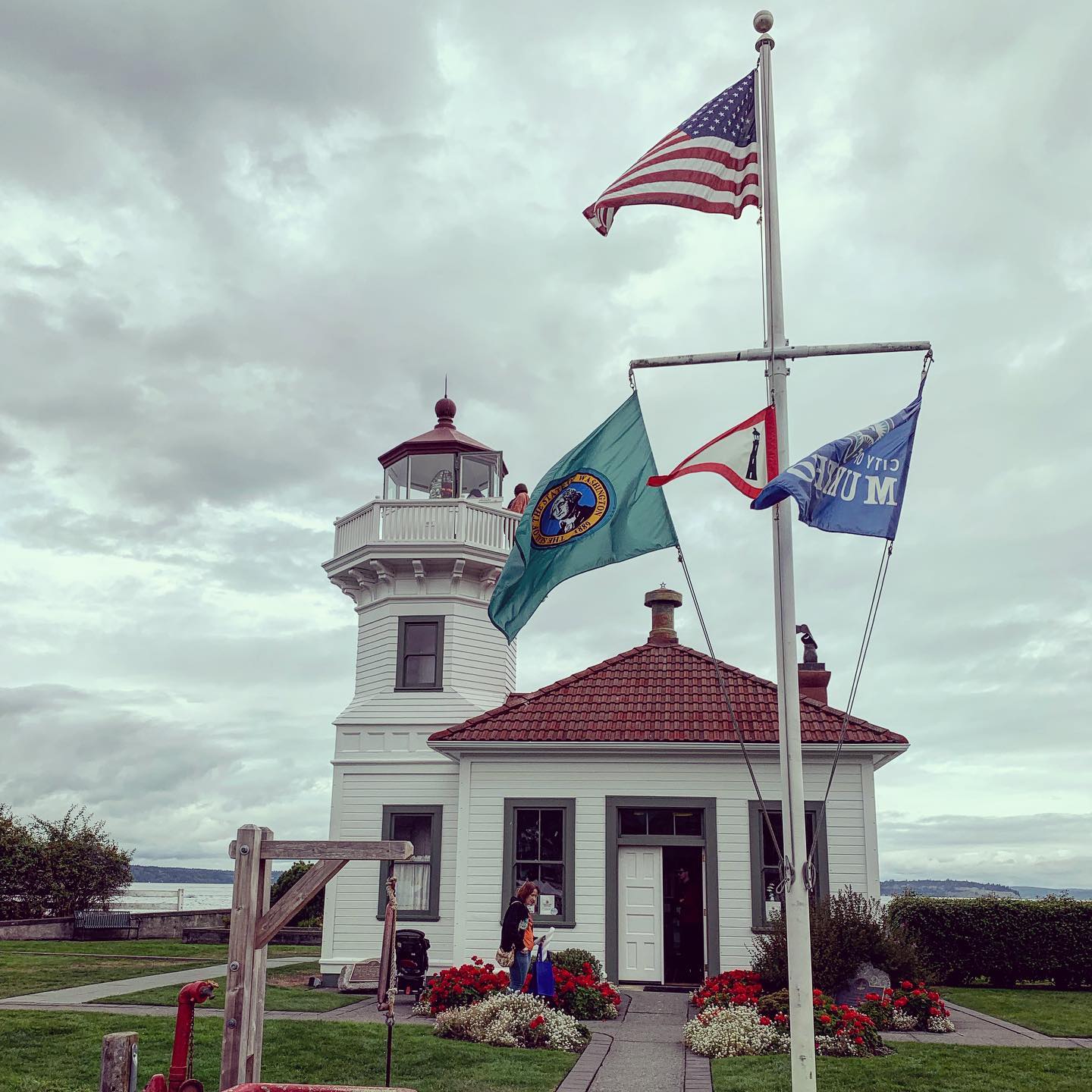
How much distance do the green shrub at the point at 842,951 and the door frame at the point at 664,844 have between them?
1.76 metres

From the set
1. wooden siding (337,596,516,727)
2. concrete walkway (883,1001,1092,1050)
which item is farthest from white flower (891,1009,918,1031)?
wooden siding (337,596,516,727)

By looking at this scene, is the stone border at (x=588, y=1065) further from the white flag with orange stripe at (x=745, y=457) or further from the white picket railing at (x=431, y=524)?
the white picket railing at (x=431, y=524)

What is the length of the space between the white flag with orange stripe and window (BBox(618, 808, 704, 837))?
34.7 feet

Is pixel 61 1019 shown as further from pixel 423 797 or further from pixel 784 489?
pixel 784 489

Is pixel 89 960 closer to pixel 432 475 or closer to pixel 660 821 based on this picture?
pixel 432 475

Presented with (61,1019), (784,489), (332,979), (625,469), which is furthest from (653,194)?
(332,979)

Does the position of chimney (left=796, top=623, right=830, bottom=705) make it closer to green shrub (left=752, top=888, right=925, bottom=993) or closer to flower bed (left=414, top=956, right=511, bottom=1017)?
green shrub (left=752, top=888, right=925, bottom=993)

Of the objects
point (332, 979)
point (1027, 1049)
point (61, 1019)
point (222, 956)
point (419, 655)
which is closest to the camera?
point (1027, 1049)

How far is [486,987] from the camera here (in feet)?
44.1

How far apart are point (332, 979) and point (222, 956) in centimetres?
664

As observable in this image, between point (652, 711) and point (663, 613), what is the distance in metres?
2.74

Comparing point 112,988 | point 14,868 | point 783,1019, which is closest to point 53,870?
point 14,868

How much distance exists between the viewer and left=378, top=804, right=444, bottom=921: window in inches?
720

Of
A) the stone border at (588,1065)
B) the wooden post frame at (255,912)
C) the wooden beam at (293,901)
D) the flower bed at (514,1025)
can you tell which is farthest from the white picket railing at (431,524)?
the wooden beam at (293,901)
